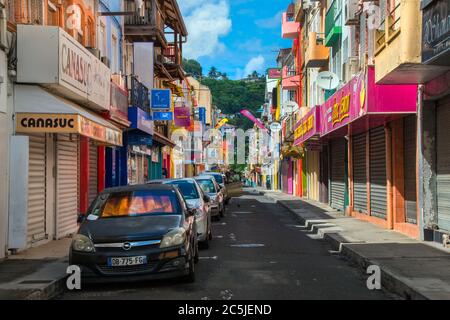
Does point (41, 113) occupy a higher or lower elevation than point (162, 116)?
lower

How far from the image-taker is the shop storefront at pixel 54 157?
40.4 ft

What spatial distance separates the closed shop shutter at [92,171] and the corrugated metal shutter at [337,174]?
10.2m

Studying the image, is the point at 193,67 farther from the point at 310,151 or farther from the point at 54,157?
the point at 54,157

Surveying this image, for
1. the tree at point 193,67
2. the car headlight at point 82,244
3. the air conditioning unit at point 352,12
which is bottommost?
the car headlight at point 82,244

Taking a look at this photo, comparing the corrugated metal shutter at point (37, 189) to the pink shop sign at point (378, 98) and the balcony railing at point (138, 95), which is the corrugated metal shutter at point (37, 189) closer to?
the pink shop sign at point (378, 98)

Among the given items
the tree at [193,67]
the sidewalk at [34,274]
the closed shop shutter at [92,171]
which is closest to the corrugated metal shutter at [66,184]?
the closed shop shutter at [92,171]

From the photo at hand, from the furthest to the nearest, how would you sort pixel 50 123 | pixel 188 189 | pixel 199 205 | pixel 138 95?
pixel 138 95, pixel 188 189, pixel 199 205, pixel 50 123

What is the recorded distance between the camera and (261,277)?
984cm

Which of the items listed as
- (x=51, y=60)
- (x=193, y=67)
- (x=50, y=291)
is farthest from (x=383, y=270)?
(x=193, y=67)

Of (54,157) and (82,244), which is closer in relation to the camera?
(82,244)

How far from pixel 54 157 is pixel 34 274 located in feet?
19.7

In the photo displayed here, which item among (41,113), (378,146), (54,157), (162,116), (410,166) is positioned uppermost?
(162,116)

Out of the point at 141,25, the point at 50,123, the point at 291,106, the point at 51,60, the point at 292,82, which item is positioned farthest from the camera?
the point at 292,82
